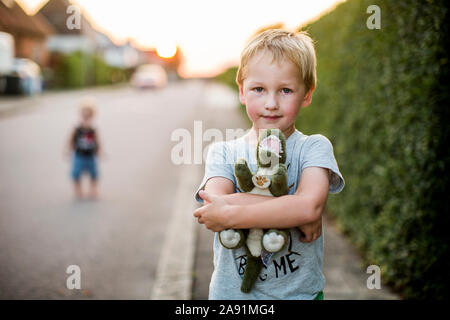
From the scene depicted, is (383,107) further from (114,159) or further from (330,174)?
(114,159)

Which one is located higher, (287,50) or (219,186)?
(287,50)

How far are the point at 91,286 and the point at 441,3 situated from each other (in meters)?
3.46

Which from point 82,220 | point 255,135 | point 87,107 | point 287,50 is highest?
point 87,107

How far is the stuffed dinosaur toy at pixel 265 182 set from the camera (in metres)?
1.40

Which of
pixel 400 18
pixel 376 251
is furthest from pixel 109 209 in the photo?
pixel 400 18

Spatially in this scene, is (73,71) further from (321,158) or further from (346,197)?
(321,158)

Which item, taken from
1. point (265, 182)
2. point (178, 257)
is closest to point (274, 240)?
point (265, 182)

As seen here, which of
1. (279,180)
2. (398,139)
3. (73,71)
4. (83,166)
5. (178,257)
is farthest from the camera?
(73,71)

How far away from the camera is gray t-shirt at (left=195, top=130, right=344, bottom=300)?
5.33 feet

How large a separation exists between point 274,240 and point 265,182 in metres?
0.21

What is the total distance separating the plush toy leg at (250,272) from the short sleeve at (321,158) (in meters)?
0.40

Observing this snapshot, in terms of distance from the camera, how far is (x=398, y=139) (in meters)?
3.28

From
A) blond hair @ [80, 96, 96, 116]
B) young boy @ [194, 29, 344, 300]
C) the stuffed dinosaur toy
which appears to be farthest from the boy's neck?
blond hair @ [80, 96, 96, 116]

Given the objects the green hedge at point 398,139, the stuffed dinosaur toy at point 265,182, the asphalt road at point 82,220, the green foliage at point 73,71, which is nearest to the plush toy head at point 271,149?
the stuffed dinosaur toy at point 265,182
